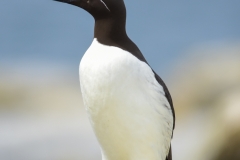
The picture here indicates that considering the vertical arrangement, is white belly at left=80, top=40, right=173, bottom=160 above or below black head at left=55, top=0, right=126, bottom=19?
below

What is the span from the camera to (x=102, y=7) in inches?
60.5

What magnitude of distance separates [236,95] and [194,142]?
1.31 ft

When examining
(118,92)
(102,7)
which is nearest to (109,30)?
(102,7)

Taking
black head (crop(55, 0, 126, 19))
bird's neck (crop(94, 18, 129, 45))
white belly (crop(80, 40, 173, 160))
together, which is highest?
black head (crop(55, 0, 126, 19))

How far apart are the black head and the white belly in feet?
0.28

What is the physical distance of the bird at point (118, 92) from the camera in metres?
1.50

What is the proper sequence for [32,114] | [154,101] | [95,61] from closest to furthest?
[95,61]
[154,101]
[32,114]

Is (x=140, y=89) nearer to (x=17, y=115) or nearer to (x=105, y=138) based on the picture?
(x=105, y=138)

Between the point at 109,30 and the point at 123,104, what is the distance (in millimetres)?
214

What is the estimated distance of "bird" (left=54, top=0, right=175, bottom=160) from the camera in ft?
4.93

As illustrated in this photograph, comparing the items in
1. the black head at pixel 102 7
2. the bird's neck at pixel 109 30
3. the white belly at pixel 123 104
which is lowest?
the white belly at pixel 123 104

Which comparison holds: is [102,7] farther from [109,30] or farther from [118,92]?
[118,92]

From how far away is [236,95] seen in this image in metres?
3.38

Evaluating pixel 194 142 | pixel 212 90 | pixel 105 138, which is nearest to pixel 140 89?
pixel 105 138
